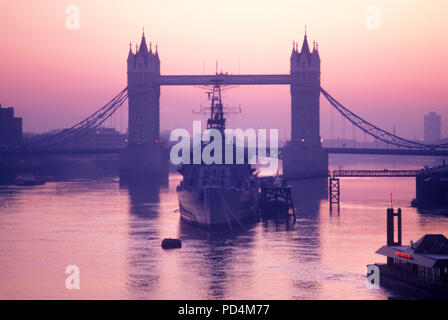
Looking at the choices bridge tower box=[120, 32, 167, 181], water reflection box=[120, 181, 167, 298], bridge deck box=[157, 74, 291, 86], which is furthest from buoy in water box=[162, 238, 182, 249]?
bridge tower box=[120, 32, 167, 181]

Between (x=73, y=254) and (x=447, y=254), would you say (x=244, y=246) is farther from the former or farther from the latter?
(x=447, y=254)

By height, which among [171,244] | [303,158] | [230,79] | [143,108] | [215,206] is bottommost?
[171,244]

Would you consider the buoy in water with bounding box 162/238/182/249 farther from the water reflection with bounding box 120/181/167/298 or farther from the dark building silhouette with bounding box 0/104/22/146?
the dark building silhouette with bounding box 0/104/22/146

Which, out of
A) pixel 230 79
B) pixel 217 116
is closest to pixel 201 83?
pixel 230 79

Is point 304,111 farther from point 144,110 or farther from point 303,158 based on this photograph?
point 144,110

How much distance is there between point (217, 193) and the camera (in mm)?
Answer: 56188

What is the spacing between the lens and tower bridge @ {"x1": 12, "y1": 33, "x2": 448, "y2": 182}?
11956 centimetres

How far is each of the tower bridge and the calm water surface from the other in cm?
4342

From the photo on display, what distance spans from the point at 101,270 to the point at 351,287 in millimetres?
12308

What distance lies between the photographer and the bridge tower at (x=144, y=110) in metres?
125

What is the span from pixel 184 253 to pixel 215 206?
1056cm

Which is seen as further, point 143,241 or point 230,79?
point 230,79
